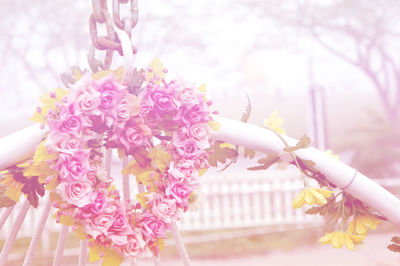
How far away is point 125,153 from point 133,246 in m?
0.14

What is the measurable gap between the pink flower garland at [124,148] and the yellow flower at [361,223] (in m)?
0.36

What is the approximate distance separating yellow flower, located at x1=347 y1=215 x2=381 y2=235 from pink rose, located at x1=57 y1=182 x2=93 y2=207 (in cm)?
52

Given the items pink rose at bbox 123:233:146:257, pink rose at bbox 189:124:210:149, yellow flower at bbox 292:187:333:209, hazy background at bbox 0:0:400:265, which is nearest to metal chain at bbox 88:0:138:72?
pink rose at bbox 189:124:210:149

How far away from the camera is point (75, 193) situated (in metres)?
0.65

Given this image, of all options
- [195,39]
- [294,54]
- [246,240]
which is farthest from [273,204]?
[294,54]

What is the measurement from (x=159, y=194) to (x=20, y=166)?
0.22m

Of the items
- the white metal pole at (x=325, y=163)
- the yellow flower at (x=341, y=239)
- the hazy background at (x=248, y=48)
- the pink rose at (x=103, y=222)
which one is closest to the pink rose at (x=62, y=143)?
the pink rose at (x=103, y=222)

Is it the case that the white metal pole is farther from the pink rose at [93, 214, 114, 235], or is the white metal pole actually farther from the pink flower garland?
the pink rose at [93, 214, 114, 235]

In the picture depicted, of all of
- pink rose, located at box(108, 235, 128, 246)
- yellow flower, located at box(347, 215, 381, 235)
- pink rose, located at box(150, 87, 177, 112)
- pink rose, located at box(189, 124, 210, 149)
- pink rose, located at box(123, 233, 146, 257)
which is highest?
pink rose, located at box(150, 87, 177, 112)

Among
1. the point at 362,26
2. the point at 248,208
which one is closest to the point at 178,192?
the point at 248,208

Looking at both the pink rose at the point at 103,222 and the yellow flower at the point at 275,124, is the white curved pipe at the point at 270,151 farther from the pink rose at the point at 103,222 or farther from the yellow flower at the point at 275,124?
A: the pink rose at the point at 103,222

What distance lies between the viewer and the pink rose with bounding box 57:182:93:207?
65 cm

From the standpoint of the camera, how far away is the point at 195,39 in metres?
10.3

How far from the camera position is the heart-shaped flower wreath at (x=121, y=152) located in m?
0.65
